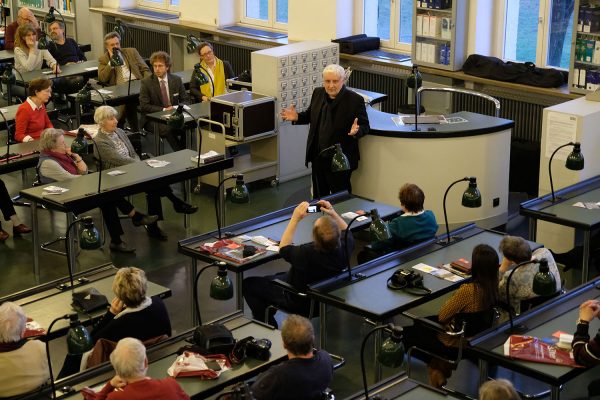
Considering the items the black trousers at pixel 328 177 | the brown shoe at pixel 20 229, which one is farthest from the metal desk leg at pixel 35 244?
the black trousers at pixel 328 177

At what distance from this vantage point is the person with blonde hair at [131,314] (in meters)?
5.90

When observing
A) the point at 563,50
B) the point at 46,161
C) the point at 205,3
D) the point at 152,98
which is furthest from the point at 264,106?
the point at 205,3

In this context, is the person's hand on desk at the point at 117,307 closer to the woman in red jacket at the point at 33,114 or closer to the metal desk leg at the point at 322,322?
the metal desk leg at the point at 322,322

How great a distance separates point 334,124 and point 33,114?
2859 millimetres

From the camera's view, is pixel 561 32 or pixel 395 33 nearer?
pixel 561 32

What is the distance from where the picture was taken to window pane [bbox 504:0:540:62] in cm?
1070

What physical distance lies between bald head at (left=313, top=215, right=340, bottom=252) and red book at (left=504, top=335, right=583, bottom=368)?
130cm

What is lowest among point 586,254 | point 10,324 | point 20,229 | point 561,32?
point 20,229

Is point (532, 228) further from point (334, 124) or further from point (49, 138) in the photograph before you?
point (49, 138)

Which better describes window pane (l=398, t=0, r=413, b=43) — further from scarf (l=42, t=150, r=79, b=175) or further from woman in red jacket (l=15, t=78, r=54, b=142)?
scarf (l=42, t=150, r=79, b=175)

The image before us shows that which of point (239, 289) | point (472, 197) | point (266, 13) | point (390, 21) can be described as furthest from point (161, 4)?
point (472, 197)

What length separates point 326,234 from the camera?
6477 mm

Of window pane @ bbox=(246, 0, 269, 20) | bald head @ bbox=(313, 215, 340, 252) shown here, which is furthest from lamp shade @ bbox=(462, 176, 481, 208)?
window pane @ bbox=(246, 0, 269, 20)

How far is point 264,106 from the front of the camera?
10.0 meters
